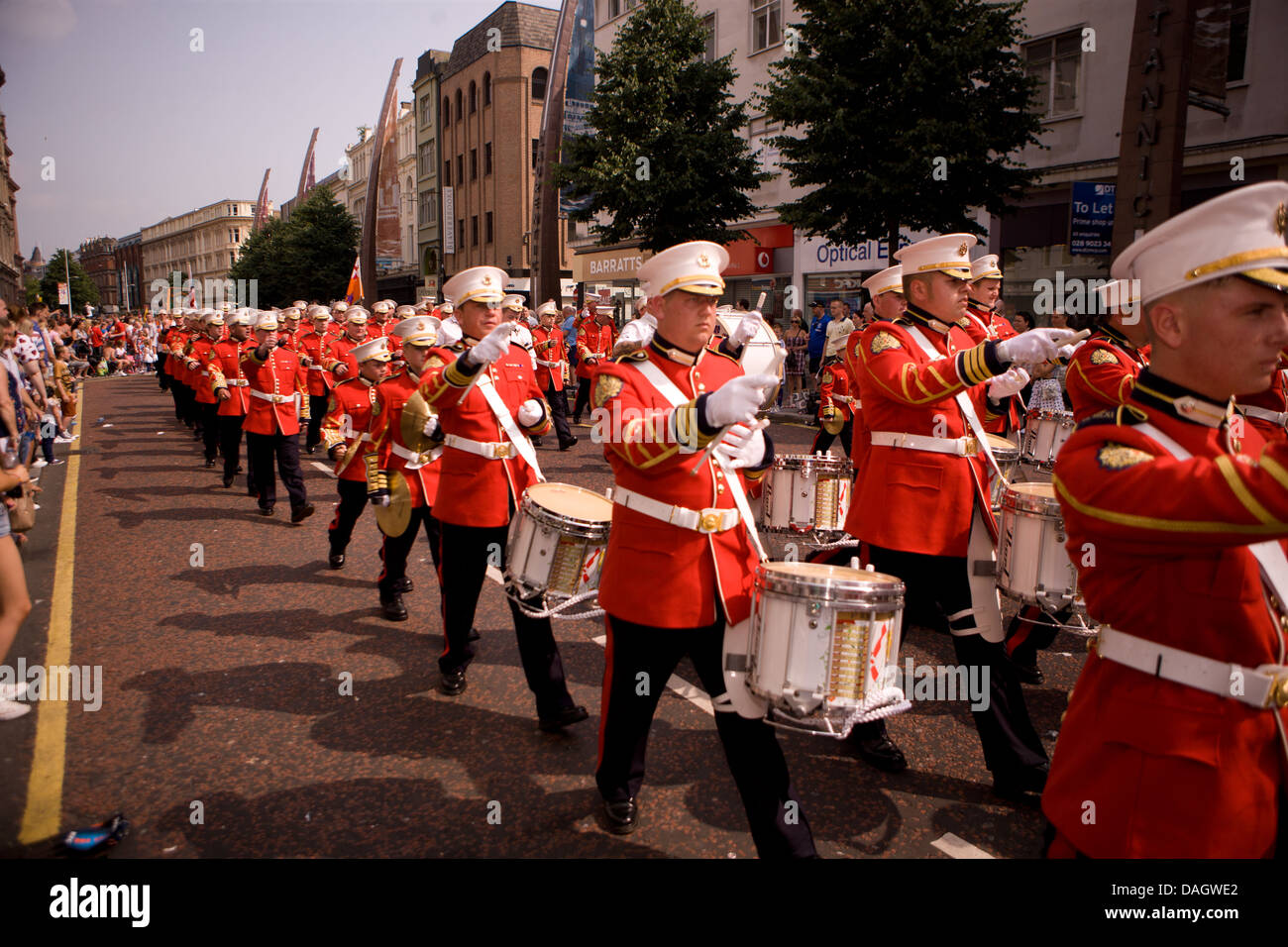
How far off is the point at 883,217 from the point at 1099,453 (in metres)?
16.7

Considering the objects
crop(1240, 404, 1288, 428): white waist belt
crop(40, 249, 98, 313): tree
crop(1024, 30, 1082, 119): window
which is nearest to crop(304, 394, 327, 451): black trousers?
crop(1240, 404, 1288, 428): white waist belt

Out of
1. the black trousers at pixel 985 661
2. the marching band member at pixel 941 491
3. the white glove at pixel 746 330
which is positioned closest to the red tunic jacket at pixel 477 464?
the white glove at pixel 746 330

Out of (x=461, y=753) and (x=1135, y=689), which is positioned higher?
(x=1135, y=689)

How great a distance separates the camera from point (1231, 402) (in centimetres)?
201

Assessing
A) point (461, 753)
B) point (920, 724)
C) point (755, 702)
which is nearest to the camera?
point (755, 702)

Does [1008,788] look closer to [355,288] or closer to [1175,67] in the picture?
[1175,67]

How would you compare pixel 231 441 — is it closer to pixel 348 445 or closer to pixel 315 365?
pixel 315 365

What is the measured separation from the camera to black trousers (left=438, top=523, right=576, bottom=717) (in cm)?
443

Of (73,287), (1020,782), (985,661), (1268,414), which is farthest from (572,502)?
(73,287)

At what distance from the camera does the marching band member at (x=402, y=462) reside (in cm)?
580

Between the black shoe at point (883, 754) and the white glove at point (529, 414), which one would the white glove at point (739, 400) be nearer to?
the black shoe at point (883, 754)

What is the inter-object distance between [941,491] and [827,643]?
61.2 inches

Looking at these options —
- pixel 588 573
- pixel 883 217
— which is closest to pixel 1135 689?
pixel 588 573

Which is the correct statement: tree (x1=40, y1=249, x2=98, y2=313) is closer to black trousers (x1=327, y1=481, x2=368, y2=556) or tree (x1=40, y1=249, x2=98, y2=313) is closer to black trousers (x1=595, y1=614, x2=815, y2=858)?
black trousers (x1=327, y1=481, x2=368, y2=556)
